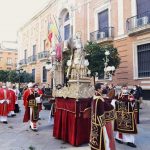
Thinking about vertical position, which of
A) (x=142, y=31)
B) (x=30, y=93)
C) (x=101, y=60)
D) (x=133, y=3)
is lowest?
(x=30, y=93)

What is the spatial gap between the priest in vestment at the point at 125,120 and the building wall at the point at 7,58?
177 feet

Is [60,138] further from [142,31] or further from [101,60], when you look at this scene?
[142,31]

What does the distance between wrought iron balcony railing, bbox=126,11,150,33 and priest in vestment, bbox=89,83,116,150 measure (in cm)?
1138

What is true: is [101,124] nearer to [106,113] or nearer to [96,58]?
[106,113]

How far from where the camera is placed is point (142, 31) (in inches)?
647

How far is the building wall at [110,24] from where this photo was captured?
17.4m

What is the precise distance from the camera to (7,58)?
A: 59438 millimetres

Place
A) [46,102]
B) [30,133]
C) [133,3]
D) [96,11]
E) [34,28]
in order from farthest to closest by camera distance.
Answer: [34,28], [96,11], [133,3], [46,102], [30,133]

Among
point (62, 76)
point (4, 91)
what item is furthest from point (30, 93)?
point (62, 76)

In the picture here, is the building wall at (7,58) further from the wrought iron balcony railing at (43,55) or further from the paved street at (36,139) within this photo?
the paved street at (36,139)

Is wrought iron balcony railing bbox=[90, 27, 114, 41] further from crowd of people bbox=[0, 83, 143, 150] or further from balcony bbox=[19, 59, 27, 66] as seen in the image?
balcony bbox=[19, 59, 27, 66]

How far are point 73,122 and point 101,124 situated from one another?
1.62 meters

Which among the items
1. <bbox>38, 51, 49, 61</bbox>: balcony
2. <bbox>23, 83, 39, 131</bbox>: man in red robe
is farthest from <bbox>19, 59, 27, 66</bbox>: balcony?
<bbox>23, 83, 39, 131</bbox>: man in red robe

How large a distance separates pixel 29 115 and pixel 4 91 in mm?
2137
